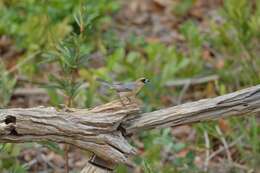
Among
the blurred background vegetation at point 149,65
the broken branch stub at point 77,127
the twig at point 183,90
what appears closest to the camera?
the broken branch stub at point 77,127

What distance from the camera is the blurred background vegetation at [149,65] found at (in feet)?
8.88

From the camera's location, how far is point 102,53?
3.57 m

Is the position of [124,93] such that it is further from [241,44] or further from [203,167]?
[241,44]

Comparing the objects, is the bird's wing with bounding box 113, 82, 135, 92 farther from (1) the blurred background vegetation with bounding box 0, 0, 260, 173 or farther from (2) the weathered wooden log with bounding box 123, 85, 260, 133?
(1) the blurred background vegetation with bounding box 0, 0, 260, 173

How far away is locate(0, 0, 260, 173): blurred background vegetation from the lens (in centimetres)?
271

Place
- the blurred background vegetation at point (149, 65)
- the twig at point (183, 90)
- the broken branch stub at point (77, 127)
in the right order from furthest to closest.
A: the twig at point (183, 90) → the blurred background vegetation at point (149, 65) → the broken branch stub at point (77, 127)

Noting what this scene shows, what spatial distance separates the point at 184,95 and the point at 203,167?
2.09 feet

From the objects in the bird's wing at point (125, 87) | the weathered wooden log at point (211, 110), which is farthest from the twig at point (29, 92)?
the weathered wooden log at point (211, 110)

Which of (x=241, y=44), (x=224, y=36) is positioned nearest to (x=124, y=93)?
(x=241, y=44)

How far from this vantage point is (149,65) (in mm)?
3357

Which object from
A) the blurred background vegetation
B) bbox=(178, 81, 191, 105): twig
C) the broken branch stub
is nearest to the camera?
the broken branch stub

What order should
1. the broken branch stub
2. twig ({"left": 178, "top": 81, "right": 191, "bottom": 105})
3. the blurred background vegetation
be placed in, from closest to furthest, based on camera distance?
the broken branch stub → the blurred background vegetation → twig ({"left": 178, "top": 81, "right": 191, "bottom": 105})

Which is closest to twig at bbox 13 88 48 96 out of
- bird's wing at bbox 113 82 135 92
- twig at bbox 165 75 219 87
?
twig at bbox 165 75 219 87

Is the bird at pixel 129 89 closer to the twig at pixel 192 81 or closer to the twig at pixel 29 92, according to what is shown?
the twig at pixel 192 81
